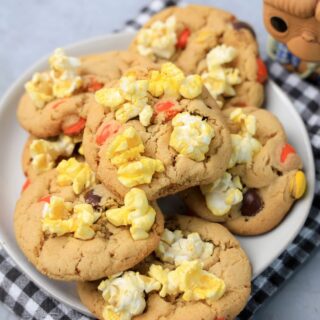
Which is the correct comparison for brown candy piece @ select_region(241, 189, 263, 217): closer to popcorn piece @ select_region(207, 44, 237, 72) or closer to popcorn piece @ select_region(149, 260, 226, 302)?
popcorn piece @ select_region(149, 260, 226, 302)

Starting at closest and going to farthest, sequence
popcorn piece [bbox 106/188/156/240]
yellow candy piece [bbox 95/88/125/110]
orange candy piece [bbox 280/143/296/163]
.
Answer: popcorn piece [bbox 106/188/156/240] < yellow candy piece [bbox 95/88/125/110] < orange candy piece [bbox 280/143/296/163]

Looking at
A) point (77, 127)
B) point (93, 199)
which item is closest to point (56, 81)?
point (77, 127)

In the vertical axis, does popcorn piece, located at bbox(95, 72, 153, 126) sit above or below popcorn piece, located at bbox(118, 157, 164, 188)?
above

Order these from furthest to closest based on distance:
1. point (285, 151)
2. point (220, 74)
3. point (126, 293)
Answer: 1. point (220, 74)
2. point (285, 151)
3. point (126, 293)

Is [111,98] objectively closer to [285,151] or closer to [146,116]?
[146,116]

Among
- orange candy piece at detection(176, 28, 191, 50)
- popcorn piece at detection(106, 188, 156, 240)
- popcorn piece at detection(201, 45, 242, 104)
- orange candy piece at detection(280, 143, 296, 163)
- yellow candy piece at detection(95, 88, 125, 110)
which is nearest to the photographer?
popcorn piece at detection(106, 188, 156, 240)

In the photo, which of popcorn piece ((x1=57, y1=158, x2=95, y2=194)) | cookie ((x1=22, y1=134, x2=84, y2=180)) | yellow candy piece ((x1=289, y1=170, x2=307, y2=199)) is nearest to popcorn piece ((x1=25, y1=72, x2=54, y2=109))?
cookie ((x1=22, y1=134, x2=84, y2=180))

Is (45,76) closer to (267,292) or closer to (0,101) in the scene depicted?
(0,101)
